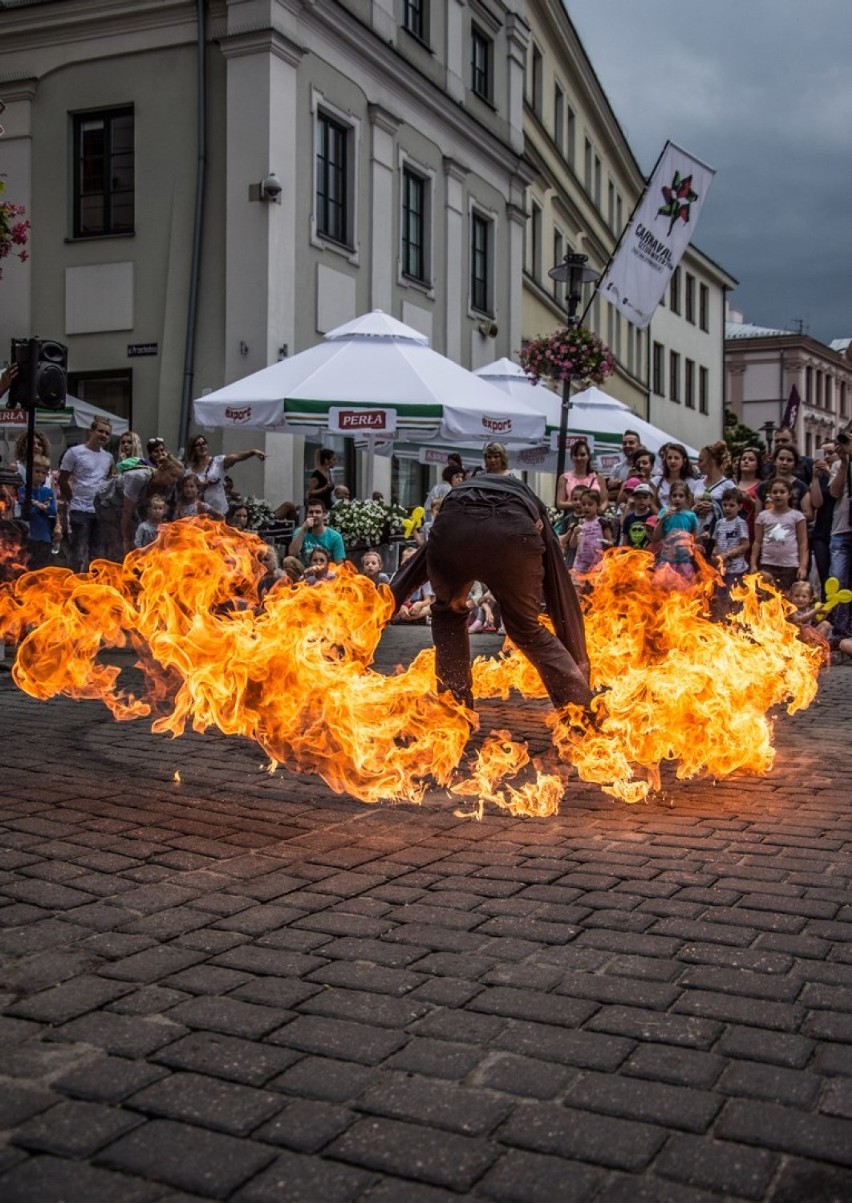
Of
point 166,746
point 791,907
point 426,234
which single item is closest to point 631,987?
point 791,907

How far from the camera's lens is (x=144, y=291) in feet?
66.1

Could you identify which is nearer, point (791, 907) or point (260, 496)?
point (791, 907)

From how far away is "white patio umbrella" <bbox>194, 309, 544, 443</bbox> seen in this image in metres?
14.0

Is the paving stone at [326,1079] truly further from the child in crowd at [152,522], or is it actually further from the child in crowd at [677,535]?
the child in crowd at [152,522]

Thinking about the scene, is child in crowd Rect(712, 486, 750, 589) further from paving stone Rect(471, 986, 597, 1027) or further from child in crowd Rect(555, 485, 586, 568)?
paving stone Rect(471, 986, 597, 1027)

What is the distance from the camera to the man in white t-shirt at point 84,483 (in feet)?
44.7

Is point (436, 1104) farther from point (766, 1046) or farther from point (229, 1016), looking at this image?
point (766, 1046)

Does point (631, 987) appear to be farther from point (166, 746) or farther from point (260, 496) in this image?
point (260, 496)

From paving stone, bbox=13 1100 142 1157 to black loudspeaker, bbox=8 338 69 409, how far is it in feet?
34.1

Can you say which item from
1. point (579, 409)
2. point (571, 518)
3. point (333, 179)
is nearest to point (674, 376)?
point (333, 179)

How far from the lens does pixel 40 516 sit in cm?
1240

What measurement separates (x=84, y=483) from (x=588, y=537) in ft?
17.5

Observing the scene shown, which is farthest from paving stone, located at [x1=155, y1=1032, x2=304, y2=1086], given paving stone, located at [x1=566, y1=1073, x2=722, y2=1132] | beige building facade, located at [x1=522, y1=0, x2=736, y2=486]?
beige building facade, located at [x1=522, y1=0, x2=736, y2=486]

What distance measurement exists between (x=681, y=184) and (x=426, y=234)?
9121 millimetres
